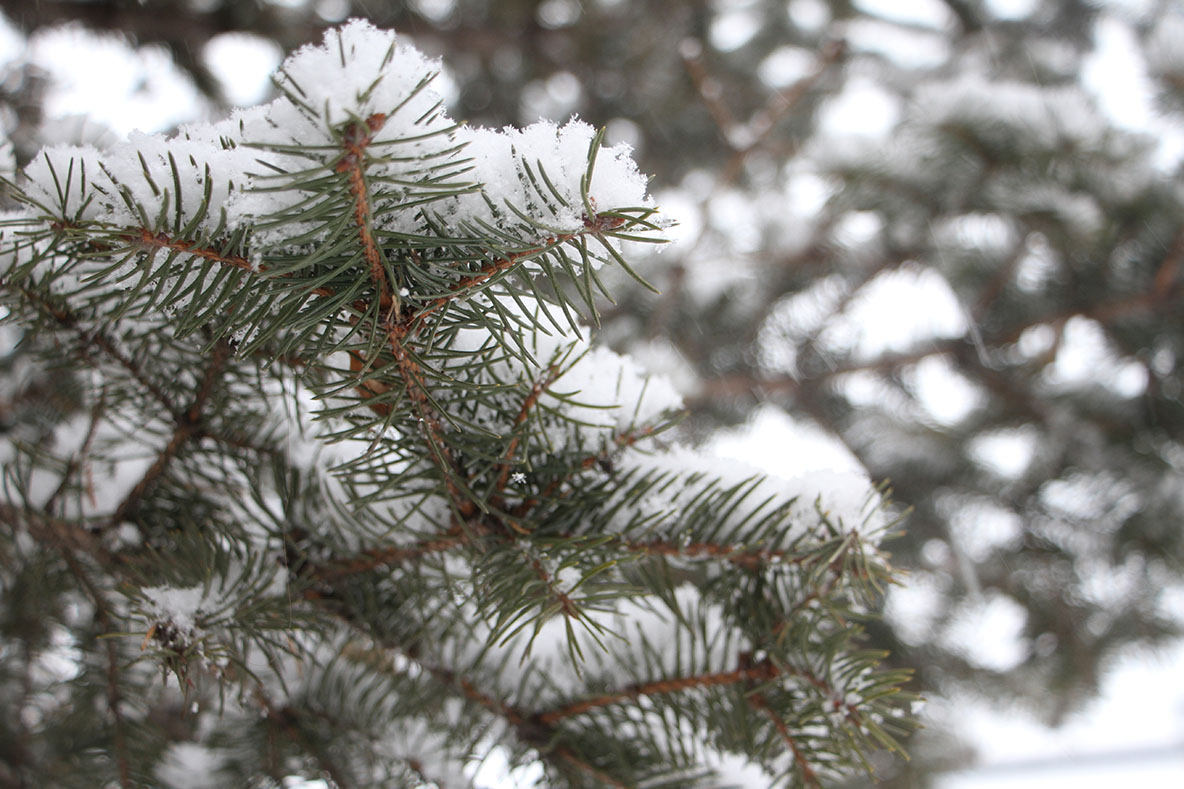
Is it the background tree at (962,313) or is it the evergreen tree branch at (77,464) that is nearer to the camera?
the evergreen tree branch at (77,464)

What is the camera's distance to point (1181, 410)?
152 centimetres

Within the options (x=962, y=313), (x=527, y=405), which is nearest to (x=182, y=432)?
(x=527, y=405)

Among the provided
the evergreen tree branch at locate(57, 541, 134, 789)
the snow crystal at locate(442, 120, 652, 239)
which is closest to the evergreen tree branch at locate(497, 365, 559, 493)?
the snow crystal at locate(442, 120, 652, 239)

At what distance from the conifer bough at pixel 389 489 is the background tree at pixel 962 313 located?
2.79 feet

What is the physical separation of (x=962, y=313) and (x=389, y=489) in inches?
57.2

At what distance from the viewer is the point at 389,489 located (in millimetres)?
442

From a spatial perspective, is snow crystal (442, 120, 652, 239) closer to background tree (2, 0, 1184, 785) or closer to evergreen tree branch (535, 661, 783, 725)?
evergreen tree branch (535, 661, 783, 725)

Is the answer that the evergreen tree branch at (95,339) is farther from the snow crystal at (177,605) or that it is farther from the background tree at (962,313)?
the background tree at (962,313)

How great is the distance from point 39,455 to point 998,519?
1.75m

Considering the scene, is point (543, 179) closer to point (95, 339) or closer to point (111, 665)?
point (95, 339)

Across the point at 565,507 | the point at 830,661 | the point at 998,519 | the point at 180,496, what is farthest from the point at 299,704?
the point at 998,519

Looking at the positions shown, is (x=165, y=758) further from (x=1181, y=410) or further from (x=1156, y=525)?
(x=1181, y=410)

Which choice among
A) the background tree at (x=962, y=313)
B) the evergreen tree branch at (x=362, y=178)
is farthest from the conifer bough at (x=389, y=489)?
the background tree at (x=962, y=313)

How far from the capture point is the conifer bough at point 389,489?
0.32m
